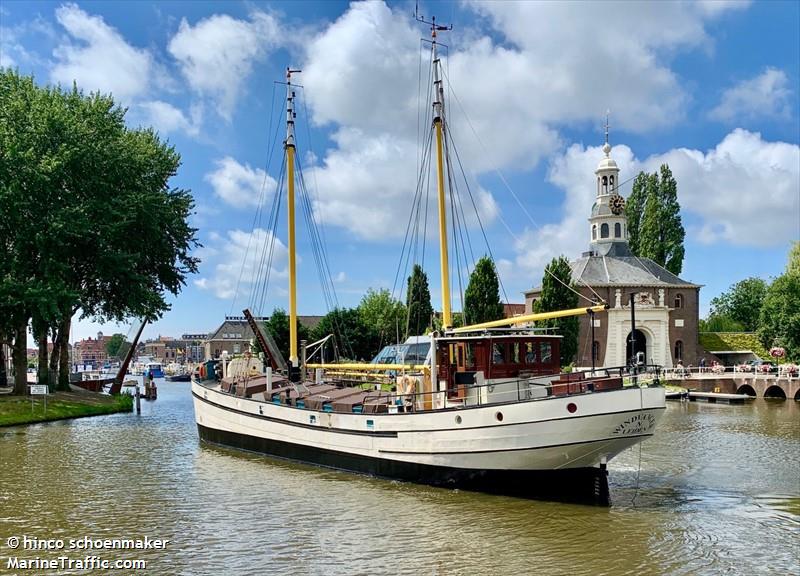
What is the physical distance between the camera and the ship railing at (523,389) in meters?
17.6

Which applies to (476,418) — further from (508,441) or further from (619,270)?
(619,270)

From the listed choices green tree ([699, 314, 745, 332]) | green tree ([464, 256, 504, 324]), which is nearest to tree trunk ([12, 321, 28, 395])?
green tree ([464, 256, 504, 324])

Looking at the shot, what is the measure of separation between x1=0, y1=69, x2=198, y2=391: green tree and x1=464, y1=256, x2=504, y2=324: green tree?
29273 millimetres

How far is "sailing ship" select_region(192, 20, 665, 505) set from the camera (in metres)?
17.4

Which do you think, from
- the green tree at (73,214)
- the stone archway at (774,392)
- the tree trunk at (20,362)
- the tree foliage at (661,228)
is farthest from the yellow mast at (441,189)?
the tree foliage at (661,228)

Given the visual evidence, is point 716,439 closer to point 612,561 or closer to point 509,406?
point 509,406

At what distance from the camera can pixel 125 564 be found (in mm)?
13367

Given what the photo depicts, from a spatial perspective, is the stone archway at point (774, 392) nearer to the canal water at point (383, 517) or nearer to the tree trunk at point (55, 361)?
the canal water at point (383, 517)

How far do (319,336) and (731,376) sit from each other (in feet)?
140

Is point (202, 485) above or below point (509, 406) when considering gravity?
below

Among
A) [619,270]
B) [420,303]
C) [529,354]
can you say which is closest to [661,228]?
[619,270]

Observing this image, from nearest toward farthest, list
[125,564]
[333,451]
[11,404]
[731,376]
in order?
[125,564] < [333,451] < [11,404] < [731,376]

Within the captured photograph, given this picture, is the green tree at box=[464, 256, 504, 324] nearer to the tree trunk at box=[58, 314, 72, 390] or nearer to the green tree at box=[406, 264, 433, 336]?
the green tree at box=[406, 264, 433, 336]

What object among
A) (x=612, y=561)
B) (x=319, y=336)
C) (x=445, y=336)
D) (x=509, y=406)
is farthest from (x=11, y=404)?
(x=319, y=336)
